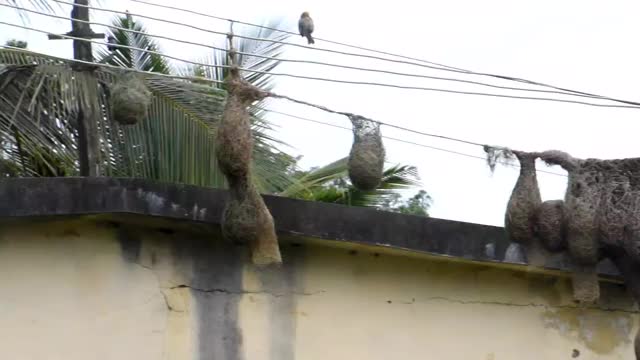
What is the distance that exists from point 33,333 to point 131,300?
0.50 meters

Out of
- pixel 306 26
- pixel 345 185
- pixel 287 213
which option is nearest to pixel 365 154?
pixel 287 213

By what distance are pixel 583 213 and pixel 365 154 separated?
120cm

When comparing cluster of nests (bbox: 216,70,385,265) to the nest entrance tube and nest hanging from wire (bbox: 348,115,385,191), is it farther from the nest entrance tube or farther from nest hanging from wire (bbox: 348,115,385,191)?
nest hanging from wire (bbox: 348,115,385,191)

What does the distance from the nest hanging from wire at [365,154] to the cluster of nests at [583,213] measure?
2.14ft

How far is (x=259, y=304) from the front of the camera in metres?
6.51

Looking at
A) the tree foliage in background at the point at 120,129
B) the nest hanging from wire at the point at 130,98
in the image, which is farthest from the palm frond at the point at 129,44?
the nest hanging from wire at the point at 130,98

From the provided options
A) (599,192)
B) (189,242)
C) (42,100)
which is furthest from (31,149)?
(599,192)

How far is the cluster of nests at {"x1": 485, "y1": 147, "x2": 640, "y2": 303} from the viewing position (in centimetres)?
682

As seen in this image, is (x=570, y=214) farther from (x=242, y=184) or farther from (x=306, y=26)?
(x=306, y=26)

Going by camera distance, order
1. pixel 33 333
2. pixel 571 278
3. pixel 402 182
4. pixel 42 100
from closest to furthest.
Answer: pixel 33 333
pixel 571 278
pixel 42 100
pixel 402 182

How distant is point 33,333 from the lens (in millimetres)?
5906

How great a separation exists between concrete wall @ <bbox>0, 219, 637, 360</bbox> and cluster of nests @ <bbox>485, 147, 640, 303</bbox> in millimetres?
Result: 560

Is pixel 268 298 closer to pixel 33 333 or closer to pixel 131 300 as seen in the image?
pixel 131 300

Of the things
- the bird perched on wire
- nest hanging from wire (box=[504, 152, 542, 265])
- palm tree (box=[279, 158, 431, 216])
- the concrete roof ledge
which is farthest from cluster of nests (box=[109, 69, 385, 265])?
palm tree (box=[279, 158, 431, 216])
